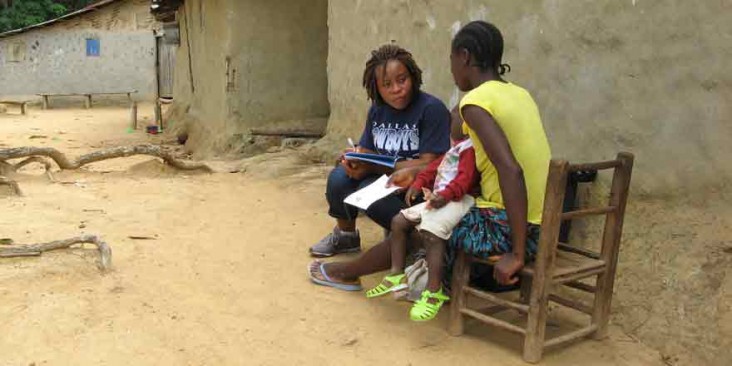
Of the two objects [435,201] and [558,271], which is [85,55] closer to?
[435,201]

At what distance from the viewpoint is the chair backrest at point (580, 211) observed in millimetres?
2412

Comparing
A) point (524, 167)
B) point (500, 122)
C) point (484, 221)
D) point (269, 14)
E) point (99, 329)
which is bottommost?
point (99, 329)

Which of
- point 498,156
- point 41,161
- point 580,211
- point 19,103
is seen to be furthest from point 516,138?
point 19,103

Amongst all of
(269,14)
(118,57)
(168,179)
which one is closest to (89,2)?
(118,57)

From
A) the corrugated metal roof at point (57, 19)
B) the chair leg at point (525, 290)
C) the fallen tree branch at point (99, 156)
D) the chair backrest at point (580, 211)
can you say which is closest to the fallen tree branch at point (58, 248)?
the chair leg at point (525, 290)

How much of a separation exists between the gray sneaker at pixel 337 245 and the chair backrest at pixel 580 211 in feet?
4.48

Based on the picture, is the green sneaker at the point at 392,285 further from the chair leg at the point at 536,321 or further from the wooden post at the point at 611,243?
the wooden post at the point at 611,243

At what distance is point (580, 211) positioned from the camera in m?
2.55

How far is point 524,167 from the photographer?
260cm

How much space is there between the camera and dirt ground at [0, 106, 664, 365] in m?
2.66

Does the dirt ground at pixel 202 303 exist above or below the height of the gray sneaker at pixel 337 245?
below

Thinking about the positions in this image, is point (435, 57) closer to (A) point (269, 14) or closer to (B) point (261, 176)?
(B) point (261, 176)

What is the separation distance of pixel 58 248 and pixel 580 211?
274cm

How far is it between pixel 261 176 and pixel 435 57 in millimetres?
2605
